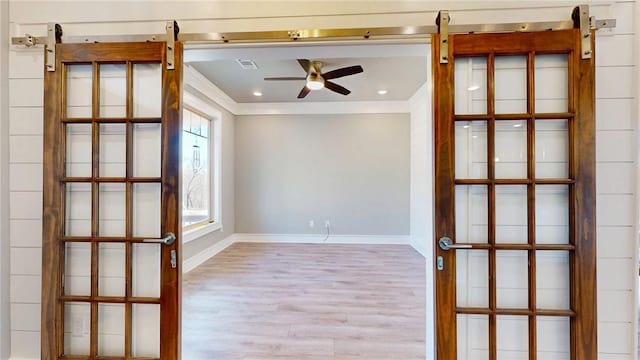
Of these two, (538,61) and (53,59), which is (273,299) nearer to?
(53,59)

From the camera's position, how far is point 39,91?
6.12 ft

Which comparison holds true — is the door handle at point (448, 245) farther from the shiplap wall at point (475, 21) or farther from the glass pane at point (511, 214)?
the shiplap wall at point (475, 21)

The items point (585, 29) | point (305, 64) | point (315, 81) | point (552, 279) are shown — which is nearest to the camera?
point (585, 29)

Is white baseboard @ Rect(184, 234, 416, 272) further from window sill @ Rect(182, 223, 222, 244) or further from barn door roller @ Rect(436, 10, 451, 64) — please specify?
barn door roller @ Rect(436, 10, 451, 64)

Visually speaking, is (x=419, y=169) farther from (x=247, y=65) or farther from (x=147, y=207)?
(x=147, y=207)

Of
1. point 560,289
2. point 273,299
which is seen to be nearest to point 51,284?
point 273,299

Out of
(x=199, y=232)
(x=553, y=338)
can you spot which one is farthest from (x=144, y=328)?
(x=199, y=232)

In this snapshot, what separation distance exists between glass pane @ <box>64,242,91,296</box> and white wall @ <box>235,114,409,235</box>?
3978mm

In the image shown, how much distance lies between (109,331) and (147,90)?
151cm

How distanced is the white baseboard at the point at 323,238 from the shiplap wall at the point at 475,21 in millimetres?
3916

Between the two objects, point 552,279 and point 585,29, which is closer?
point 585,29

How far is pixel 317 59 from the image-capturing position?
2516 mm

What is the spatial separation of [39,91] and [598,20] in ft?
11.1

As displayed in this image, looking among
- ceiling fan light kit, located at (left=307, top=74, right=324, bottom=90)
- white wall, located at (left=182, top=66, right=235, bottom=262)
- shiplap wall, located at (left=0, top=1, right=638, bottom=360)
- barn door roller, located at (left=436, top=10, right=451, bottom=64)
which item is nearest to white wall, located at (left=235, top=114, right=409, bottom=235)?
white wall, located at (left=182, top=66, right=235, bottom=262)
